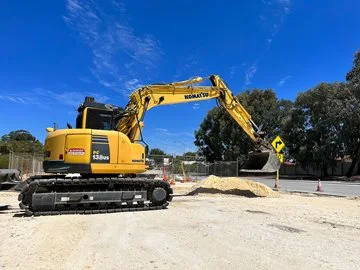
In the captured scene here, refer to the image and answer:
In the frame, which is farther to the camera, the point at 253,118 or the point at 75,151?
the point at 253,118

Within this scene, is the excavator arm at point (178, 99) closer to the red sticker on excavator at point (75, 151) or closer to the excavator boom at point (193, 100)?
the excavator boom at point (193, 100)

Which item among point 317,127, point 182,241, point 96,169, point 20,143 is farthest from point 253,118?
point 182,241

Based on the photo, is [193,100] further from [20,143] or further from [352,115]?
[20,143]

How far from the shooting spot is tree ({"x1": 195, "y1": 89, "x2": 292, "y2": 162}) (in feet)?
214

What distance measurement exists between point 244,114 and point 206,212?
713 cm

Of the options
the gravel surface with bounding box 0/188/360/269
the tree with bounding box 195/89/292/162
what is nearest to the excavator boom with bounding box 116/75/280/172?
the gravel surface with bounding box 0/188/360/269

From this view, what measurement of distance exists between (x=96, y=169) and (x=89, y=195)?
84 cm

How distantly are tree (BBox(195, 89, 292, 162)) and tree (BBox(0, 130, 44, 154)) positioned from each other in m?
30.3

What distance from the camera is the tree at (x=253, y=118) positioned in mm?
65250

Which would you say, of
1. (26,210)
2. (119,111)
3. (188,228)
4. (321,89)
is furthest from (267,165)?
(321,89)

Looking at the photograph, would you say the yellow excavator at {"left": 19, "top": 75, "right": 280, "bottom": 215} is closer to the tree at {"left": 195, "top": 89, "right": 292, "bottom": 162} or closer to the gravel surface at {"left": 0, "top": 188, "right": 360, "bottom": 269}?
the gravel surface at {"left": 0, "top": 188, "right": 360, "bottom": 269}

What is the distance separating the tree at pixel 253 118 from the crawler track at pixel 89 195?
48.3 m

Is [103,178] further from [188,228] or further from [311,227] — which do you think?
[311,227]

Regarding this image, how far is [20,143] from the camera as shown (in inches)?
3290
